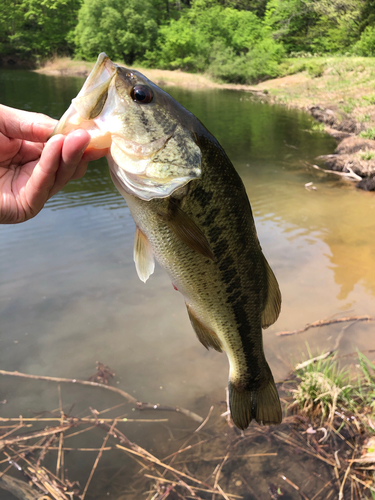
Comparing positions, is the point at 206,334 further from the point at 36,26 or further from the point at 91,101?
the point at 36,26

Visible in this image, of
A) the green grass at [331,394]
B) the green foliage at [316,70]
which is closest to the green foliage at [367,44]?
the green foliage at [316,70]

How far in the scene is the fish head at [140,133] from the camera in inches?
60.7

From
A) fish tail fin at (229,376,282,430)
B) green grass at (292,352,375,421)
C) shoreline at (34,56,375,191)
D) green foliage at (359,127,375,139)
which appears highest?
fish tail fin at (229,376,282,430)

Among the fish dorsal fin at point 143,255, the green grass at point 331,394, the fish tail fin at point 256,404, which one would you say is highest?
the fish dorsal fin at point 143,255

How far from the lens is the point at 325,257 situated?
24.0 ft

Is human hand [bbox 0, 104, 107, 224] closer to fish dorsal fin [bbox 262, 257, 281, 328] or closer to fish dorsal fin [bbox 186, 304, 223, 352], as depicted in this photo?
fish dorsal fin [bbox 186, 304, 223, 352]

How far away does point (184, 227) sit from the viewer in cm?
163

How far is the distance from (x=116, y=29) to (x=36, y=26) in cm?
1352

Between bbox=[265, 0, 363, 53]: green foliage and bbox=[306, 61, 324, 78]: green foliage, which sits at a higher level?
bbox=[265, 0, 363, 53]: green foliage

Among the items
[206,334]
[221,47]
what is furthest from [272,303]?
[221,47]

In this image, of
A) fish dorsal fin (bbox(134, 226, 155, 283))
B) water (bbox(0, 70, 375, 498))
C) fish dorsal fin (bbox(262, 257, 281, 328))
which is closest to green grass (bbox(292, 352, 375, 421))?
water (bbox(0, 70, 375, 498))

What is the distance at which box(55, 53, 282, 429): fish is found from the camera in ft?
5.09

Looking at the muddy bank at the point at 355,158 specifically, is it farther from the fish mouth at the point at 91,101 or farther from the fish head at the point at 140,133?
the fish mouth at the point at 91,101

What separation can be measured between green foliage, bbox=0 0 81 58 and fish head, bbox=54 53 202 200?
189 ft
